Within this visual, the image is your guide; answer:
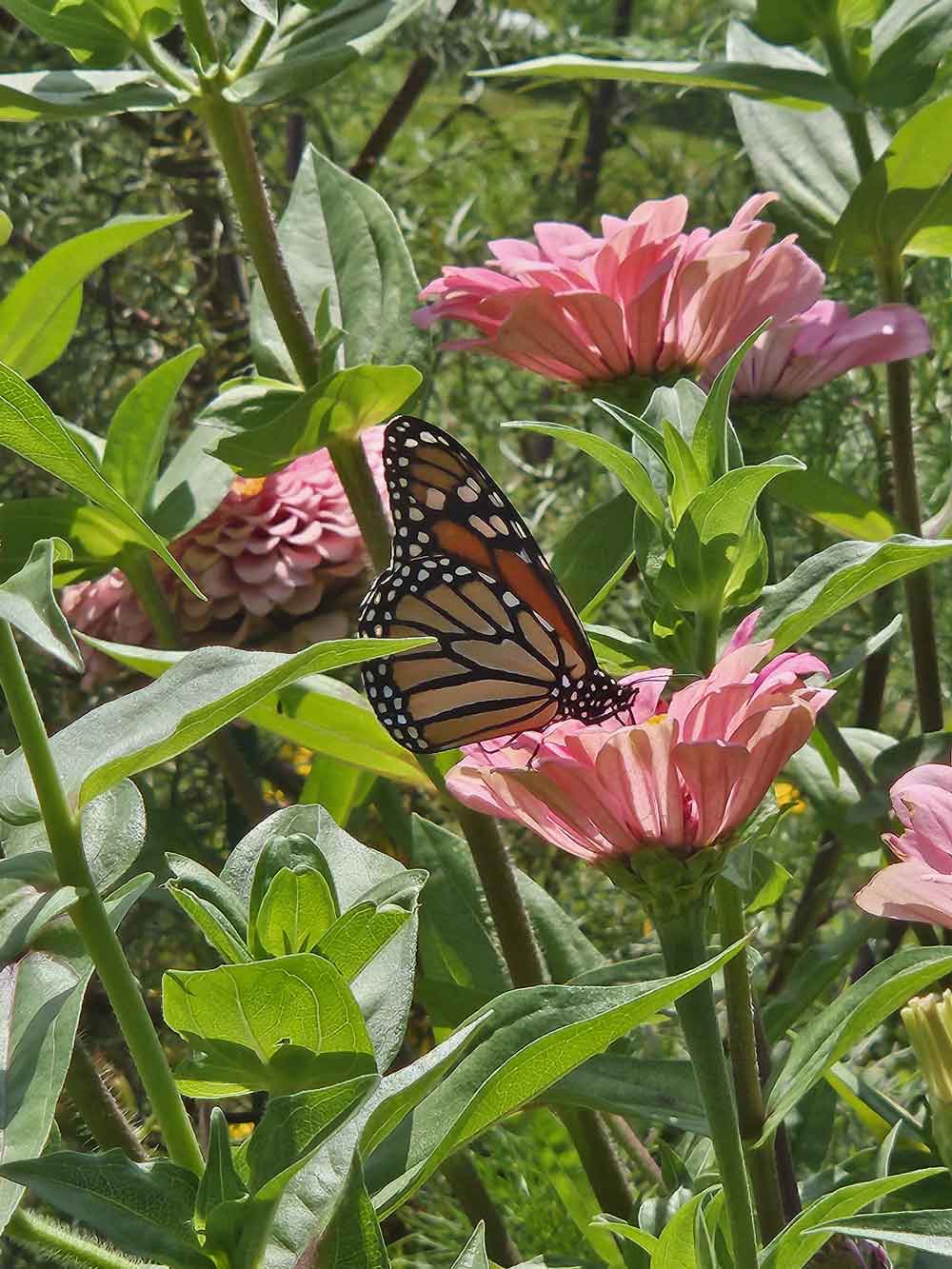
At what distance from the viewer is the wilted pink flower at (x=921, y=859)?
368 mm

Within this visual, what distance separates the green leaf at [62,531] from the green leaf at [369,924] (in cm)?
30

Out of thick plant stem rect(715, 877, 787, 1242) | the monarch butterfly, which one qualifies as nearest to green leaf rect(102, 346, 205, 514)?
the monarch butterfly

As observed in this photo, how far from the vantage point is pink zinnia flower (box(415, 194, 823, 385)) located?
507 mm

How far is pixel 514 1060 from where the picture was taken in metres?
0.32

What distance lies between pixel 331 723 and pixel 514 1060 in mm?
256

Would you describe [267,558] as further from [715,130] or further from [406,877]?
[715,130]

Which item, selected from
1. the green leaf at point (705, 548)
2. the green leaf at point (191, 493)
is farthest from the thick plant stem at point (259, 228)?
the green leaf at point (705, 548)

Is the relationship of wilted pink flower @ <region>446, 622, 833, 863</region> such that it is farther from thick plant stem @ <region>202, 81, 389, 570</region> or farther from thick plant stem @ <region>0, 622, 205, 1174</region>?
thick plant stem @ <region>202, 81, 389, 570</region>

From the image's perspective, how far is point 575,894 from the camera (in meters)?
1.05

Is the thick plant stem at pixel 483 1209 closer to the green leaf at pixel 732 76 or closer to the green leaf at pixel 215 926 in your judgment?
the green leaf at pixel 215 926

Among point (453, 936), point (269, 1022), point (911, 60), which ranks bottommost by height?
point (453, 936)

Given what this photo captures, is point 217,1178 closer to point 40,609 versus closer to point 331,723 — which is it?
point 40,609

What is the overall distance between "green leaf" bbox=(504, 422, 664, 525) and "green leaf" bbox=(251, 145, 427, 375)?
24 centimetres

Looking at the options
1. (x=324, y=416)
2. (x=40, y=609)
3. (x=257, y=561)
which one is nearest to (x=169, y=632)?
(x=257, y=561)
